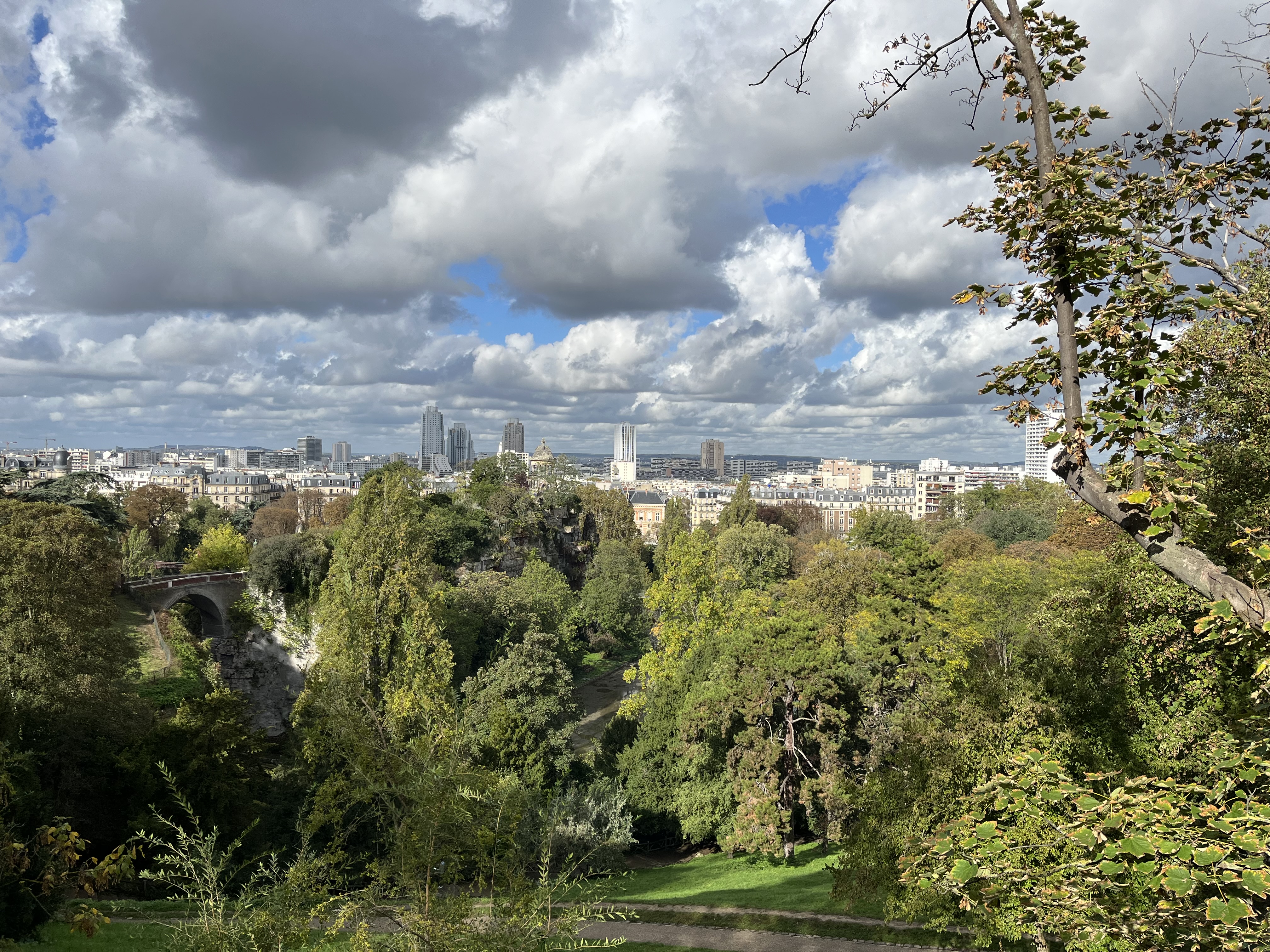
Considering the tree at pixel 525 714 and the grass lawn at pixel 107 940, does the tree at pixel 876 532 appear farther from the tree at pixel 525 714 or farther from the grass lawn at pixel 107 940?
the grass lawn at pixel 107 940

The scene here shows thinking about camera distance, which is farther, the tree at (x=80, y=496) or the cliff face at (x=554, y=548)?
the cliff face at (x=554, y=548)

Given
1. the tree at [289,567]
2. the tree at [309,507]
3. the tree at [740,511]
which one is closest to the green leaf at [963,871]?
the tree at [289,567]

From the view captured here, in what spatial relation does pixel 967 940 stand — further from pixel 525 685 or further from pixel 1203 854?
pixel 525 685

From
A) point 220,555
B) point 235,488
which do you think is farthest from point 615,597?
point 235,488

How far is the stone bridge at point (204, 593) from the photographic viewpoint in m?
33.6

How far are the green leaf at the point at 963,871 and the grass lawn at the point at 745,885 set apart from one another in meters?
14.4

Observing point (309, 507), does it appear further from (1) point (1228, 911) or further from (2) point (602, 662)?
(1) point (1228, 911)

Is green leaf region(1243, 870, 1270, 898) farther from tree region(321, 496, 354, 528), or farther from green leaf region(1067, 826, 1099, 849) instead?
tree region(321, 496, 354, 528)

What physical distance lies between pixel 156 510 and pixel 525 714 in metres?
49.1

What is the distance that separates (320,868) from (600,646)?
4640 cm

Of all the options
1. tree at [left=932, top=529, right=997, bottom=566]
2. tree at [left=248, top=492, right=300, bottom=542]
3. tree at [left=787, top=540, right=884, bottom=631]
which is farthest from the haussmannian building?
tree at [left=787, top=540, right=884, bottom=631]

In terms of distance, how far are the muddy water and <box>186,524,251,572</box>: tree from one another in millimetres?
20525

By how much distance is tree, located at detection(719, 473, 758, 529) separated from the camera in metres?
59.6

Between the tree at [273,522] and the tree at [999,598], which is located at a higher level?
the tree at [273,522]
